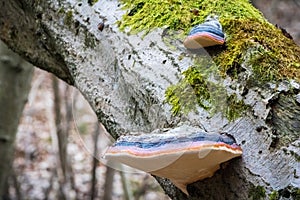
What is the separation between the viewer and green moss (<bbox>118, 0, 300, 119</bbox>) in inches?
38.2

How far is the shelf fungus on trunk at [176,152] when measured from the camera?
822mm

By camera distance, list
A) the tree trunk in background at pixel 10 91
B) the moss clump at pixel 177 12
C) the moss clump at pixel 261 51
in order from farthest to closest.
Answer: the tree trunk in background at pixel 10 91 → the moss clump at pixel 177 12 → the moss clump at pixel 261 51

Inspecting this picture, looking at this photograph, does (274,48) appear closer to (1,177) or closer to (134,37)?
(134,37)

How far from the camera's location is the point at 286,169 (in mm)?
851

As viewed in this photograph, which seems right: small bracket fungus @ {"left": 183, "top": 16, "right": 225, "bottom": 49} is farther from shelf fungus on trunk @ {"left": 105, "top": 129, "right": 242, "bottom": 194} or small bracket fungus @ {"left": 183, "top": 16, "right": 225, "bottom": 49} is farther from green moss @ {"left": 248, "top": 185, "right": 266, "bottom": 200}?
green moss @ {"left": 248, "top": 185, "right": 266, "bottom": 200}

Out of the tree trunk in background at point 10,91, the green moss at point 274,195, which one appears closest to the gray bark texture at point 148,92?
the green moss at point 274,195

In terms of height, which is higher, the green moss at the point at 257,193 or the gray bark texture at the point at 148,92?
the gray bark texture at the point at 148,92

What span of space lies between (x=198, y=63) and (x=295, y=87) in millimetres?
230

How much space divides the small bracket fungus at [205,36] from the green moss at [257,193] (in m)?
0.34

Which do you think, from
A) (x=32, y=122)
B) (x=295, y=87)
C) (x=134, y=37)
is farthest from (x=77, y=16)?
(x=32, y=122)

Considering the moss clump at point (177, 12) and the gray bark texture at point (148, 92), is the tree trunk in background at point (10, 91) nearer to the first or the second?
the gray bark texture at point (148, 92)

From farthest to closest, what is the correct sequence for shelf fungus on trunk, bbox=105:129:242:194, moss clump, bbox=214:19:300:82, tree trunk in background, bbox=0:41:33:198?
tree trunk in background, bbox=0:41:33:198 → moss clump, bbox=214:19:300:82 → shelf fungus on trunk, bbox=105:129:242:194

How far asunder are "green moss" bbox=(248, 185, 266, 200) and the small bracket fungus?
0.34 m

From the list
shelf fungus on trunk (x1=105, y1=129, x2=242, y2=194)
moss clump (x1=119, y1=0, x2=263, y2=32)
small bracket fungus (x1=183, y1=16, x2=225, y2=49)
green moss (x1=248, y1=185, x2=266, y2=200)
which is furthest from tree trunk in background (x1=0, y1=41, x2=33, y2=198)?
green moss (x1=248, y1=185, x2=266, y2=200)
